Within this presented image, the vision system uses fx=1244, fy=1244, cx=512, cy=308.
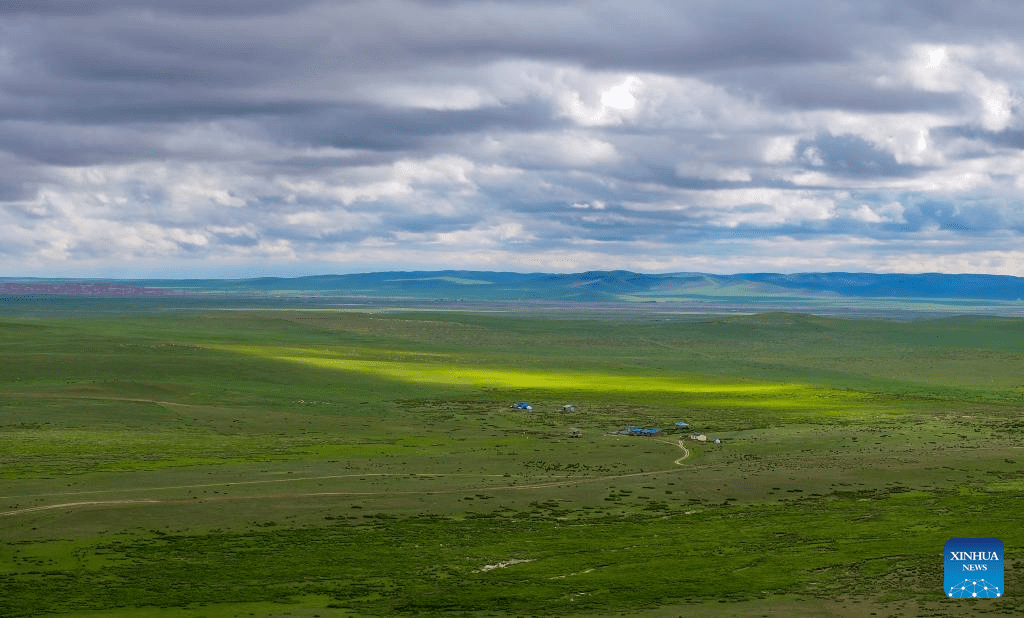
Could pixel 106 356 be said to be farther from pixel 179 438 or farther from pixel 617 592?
pixel 617 592

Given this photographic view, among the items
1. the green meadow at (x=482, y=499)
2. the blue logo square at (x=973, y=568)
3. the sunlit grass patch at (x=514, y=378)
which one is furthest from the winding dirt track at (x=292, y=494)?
the sunlit grass patch at (x=514, y=378)

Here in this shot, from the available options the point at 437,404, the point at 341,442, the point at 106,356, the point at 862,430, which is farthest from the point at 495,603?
the point at 106,356

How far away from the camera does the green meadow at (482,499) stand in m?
62.6

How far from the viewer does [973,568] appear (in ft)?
215

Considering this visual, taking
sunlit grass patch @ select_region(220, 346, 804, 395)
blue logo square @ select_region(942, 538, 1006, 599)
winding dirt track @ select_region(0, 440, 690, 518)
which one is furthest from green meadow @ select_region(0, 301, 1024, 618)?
sunlit grass patch @ select_region(220, 346, 804, 395)

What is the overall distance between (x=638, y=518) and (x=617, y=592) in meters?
18.8

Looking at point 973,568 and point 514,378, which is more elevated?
point 514,378

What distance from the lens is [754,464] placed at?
337 ft

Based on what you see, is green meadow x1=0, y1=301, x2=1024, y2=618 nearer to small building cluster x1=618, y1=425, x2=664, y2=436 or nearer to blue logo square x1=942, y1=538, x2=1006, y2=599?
blue logo square x1=942, y1=538, x2=1006, y2=599

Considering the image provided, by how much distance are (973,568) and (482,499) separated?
33.5 meters

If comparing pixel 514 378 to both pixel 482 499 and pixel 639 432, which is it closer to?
pixel 639 432

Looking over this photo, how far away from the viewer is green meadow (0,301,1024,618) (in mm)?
62562

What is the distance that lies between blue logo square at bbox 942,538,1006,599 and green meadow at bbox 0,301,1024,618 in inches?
34.5

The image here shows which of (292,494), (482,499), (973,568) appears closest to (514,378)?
(482,499)
